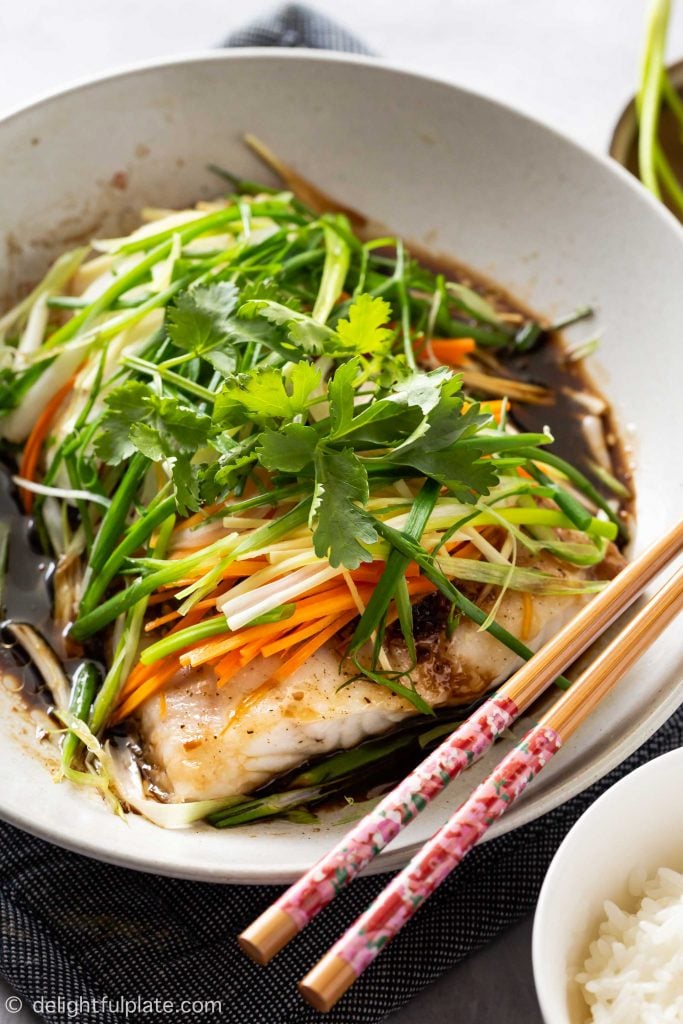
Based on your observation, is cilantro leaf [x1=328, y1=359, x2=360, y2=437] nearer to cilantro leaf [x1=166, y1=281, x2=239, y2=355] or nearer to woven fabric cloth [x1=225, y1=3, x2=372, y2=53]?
cilantro leaf [x1=166, y1=281, x2=239, y2=355]

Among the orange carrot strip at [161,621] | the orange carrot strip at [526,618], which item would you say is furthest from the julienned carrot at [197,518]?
the orange carrot strip at [526,618]

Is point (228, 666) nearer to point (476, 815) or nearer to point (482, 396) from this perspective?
point (476, 815)

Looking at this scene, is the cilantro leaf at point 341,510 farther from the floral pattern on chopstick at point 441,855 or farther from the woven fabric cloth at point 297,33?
Answer: the woven fabric cloth at point 297,33

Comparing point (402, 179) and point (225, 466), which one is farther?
point (402, 179)

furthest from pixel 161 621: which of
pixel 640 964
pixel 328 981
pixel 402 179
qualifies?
pixel 402 179

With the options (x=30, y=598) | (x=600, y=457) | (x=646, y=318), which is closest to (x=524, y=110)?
(x=646, y=318)

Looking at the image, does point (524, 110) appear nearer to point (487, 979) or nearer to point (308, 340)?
point (308, 340)
